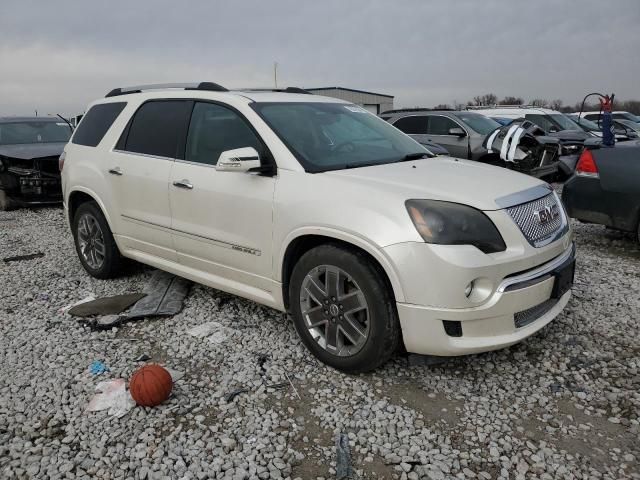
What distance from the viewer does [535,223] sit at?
3.01m

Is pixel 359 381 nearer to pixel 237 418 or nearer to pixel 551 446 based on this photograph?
pixel 237 418

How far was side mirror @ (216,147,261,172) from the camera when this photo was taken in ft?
10.6

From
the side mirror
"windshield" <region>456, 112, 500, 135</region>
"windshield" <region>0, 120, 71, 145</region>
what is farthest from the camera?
"windshield" <region>456, 112, 500, 135</region>

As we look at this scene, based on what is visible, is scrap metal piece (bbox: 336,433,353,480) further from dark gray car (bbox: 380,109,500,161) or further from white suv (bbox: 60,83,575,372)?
dark gray car (bbox: 380,109,500,161)

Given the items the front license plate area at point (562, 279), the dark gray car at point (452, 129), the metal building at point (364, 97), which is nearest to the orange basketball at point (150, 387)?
the front license plate area at point (562, 279)

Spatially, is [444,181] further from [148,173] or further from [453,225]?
[148,173]

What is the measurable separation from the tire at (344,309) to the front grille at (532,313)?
0.69 m

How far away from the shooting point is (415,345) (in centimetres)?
284

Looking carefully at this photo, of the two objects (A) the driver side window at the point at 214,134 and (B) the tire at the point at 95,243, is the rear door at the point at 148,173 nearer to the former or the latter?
(A) the driver side window at the point at 214,134

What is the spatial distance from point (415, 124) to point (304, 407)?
9806 millimetres

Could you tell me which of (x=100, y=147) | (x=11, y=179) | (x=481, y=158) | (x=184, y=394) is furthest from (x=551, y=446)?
(x=11, y=179)

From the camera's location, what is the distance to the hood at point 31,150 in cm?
898

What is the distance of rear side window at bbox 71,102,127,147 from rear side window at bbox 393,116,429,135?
25.5ft

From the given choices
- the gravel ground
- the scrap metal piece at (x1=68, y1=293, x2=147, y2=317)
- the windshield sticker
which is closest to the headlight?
the gravel ground
